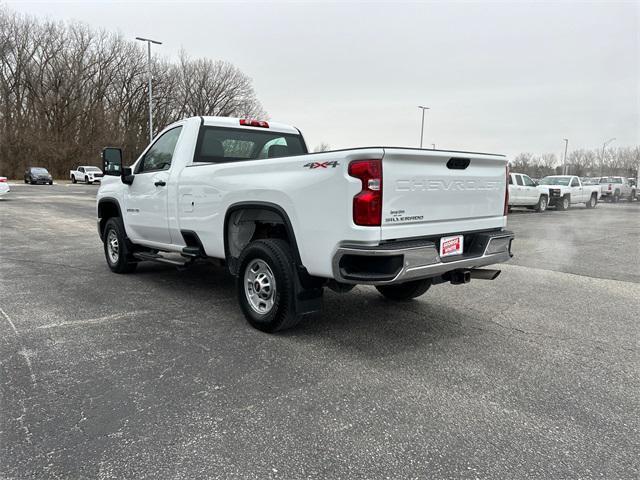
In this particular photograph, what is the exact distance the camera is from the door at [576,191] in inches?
922

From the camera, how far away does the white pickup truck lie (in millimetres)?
3574

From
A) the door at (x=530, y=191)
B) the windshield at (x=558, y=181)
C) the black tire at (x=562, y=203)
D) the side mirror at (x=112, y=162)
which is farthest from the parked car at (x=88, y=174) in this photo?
the side mirror at (x=112, y=162)

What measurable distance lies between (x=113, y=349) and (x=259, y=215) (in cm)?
171

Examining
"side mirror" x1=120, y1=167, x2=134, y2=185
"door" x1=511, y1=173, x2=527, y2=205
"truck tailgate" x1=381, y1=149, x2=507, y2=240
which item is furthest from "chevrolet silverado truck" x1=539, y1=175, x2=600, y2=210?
"side mirror" x1=120, y1=167, x2=134, y2=185

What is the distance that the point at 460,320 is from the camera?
193 inches

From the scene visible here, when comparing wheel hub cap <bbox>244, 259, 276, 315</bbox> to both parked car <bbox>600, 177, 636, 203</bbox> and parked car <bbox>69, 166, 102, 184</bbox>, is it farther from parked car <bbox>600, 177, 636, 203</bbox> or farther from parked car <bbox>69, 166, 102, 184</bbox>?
parked car <bbox>69, 166, 102, 184</bbox>

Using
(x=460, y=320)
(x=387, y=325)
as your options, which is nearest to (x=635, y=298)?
(x=460, y=320)

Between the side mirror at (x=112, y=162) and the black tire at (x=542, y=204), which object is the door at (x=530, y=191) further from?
the side mirror at (x=112, y=162)

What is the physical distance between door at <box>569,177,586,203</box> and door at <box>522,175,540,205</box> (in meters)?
3.57

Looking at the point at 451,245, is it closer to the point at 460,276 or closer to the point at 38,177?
the point at 460,276

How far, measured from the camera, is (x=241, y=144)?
232 inches

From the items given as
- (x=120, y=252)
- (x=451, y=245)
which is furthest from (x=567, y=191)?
(x=120, y=252)

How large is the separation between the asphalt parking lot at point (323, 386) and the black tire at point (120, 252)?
0.76 m

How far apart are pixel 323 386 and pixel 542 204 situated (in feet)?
68.8
